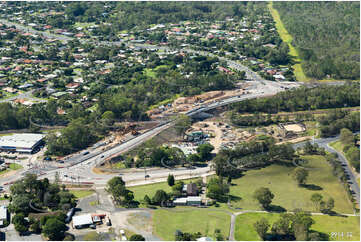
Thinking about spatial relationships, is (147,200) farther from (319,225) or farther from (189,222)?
(319,225)

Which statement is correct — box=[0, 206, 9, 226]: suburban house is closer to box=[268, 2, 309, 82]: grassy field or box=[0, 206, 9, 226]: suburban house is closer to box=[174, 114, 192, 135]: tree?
box=[174, 114, 192, 135]: tree

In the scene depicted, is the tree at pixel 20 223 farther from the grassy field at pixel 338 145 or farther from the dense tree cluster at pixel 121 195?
the grassy field at pixel 338 145

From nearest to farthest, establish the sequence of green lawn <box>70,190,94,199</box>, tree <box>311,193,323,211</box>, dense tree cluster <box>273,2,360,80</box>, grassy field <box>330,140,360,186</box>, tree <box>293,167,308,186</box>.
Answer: tree <box>311,193,323,211</box>
green lawn <box>70,190,94,199</box>
tree <box>293,167,308,186</box>
grassy field <box>330,140,360,186</box>
dense tree cluster <box>273,2,360,80</box>

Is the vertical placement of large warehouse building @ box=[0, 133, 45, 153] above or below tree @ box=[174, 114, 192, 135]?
below

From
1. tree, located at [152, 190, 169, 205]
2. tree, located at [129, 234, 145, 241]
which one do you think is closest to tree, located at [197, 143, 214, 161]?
tree, located at [152, 190, 169, 205]

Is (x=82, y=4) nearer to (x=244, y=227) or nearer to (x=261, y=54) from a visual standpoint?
(x=261, y=54)

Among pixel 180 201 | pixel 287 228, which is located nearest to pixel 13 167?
pixel 180 201
